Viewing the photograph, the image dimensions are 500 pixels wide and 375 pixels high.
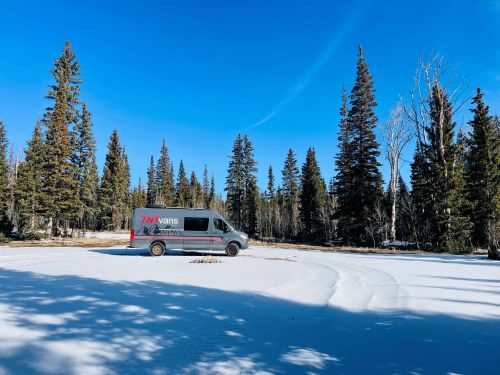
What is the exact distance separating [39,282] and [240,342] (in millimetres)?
7095

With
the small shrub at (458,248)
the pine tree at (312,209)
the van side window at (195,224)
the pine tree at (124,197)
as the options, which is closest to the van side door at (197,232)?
the van side window at (195,224)

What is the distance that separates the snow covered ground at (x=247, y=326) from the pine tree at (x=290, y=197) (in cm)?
5702

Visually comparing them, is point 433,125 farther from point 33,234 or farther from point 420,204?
point 33,234

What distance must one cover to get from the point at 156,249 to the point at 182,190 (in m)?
63.8

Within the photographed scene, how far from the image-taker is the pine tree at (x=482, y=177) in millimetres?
27969

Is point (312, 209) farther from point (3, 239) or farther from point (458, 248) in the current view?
point (3, 239)

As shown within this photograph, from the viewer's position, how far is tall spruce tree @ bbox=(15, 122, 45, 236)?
29344mm

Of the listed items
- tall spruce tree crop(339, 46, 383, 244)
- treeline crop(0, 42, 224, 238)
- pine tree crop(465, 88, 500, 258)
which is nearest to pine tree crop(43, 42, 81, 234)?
treeline crop(0, 42, 224, 238)

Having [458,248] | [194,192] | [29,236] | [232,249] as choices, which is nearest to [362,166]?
[458,248]

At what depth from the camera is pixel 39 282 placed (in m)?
8.55

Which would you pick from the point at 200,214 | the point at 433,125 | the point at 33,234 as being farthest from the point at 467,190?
the point at 33,234

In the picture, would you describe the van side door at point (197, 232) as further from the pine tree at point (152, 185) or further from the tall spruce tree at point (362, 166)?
the pine tree at point (152, 185)

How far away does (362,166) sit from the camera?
30.5 m

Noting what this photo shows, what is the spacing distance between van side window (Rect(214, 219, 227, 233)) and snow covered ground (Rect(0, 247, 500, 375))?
818 centimetres
